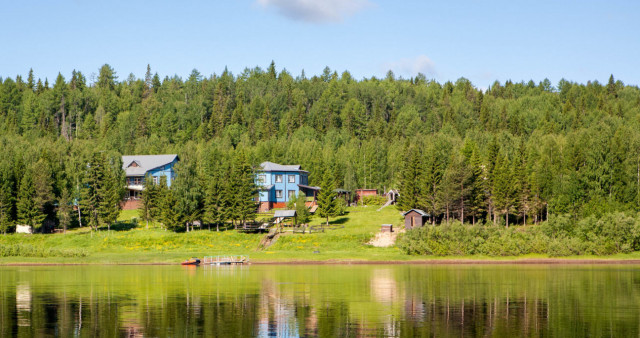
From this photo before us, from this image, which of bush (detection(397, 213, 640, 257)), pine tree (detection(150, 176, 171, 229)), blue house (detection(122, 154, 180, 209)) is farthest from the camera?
blue house (detection(122, 154, 180, 209))

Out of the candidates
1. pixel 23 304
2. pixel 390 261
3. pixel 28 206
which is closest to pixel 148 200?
pixel 28 206

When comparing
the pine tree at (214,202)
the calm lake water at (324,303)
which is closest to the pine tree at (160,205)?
the pine tree at (214,202)

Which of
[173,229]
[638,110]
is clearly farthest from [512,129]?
[173,229]

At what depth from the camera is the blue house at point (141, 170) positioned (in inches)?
5305

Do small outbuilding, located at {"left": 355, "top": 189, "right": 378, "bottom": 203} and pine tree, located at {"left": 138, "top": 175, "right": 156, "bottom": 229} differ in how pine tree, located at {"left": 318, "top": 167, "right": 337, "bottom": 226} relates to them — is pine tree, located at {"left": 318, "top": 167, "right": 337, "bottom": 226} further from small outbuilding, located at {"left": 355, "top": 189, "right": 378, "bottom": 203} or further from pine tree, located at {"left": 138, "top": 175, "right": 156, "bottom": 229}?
small outbuilding, located at {"left": 355, "top": 189, "right": 378, "bottom": 203}

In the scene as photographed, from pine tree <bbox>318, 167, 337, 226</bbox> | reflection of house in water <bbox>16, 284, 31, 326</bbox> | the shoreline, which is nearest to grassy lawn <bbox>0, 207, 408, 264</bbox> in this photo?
the shoreline

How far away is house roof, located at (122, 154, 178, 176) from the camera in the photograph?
141 meters

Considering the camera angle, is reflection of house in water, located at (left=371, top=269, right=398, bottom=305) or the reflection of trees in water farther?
reflection of house in water, located at (left=371, top=269, right=398, bottom=305)

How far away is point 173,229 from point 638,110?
14857 cm

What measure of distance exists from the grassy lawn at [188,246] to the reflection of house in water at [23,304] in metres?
28.3

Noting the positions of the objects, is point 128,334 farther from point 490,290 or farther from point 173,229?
point 173,229

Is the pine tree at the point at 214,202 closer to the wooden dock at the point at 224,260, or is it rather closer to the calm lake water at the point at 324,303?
the wooden dock at the point at 224,260

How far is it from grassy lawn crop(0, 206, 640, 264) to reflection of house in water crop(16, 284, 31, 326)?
2825cm

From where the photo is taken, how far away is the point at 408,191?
4247 inches
